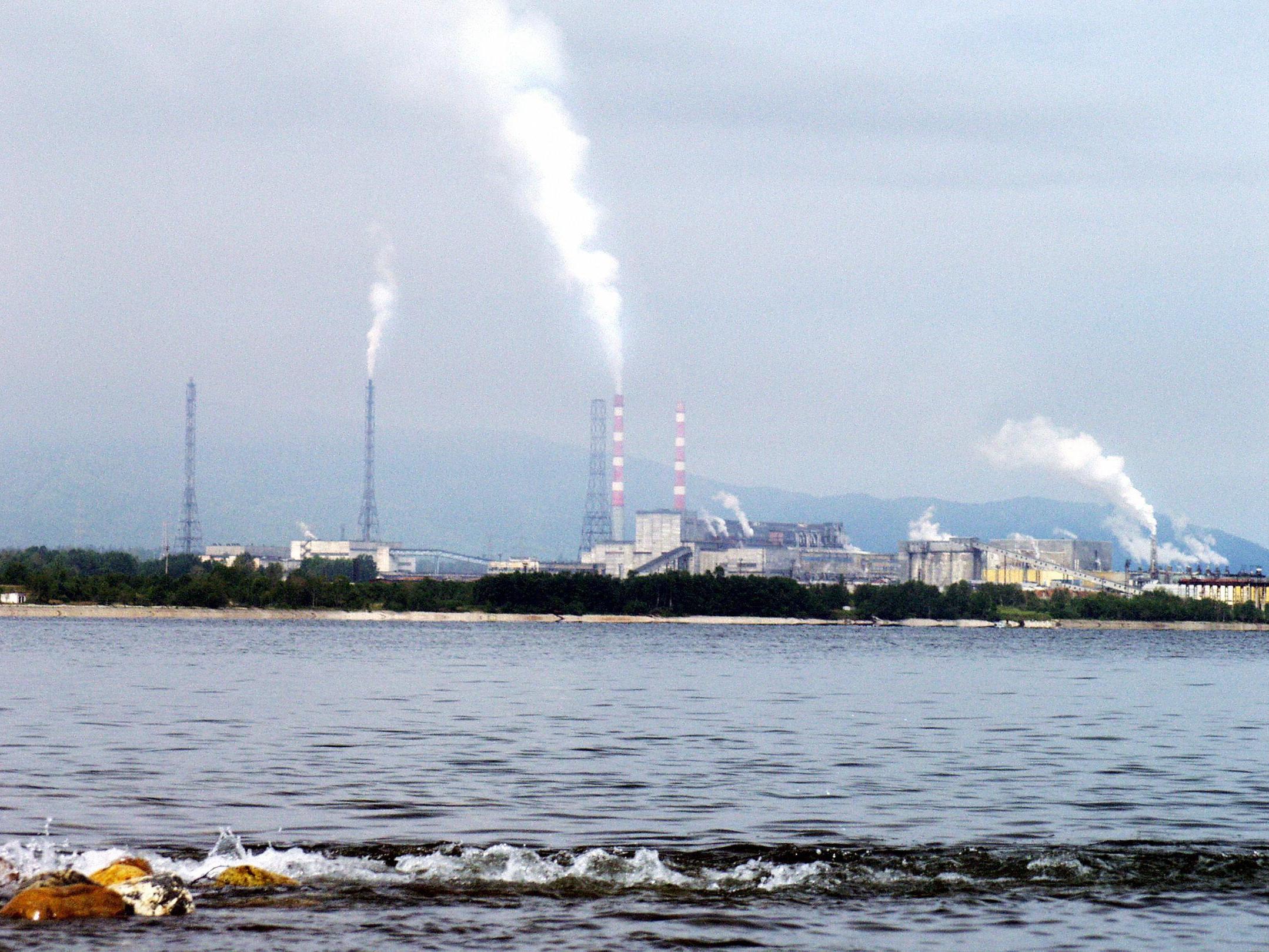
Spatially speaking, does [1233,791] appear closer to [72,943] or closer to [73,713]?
[72,943]

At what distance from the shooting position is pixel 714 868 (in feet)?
78.9

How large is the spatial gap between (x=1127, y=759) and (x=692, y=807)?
49.4 feet

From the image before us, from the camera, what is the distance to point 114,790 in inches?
1253

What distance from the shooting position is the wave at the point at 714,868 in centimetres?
2261

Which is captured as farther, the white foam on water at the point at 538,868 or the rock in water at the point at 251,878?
the white foam on water at the point at 538,868

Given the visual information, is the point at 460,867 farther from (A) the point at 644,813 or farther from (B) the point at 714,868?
(A) the point at 644,813

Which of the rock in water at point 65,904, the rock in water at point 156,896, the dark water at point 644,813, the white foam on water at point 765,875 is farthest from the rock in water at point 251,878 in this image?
the white foam on water at point 765,875

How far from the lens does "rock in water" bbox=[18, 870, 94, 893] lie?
20.6m

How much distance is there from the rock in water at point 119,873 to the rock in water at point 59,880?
A: 0.16 metres

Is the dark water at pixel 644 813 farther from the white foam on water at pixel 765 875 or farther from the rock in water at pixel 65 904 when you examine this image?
the rock in water at pixel 65 904

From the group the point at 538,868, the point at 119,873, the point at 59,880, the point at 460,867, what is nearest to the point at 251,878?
the point at 119,873

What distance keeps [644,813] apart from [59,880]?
36.8ft

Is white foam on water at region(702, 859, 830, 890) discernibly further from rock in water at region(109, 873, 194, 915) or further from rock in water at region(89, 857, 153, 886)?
rock in water at region(89, 857, 153, 886)

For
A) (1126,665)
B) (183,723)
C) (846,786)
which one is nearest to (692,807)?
(846,786)
